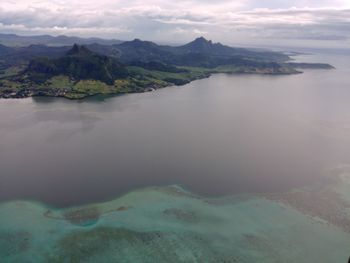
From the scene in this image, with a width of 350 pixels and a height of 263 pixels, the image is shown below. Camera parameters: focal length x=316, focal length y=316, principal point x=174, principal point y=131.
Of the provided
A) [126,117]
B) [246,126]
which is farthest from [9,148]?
[246,126]

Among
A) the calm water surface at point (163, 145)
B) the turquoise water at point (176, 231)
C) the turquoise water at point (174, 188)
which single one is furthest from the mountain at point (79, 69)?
the turquoise water at point (176, 231)

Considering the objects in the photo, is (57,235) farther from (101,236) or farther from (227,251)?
(227,251)

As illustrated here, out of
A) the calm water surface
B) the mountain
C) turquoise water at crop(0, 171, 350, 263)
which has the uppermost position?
the mountain

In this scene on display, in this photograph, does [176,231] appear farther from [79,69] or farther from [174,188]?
[79,69]

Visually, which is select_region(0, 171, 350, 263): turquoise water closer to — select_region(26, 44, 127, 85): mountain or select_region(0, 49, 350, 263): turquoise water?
select_region(0, 49, 350, 263): turquoise water

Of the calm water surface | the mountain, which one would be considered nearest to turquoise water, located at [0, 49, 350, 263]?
the calm water surface

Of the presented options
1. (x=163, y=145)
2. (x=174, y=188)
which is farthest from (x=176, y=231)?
(x=163, y=145)
